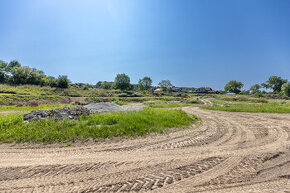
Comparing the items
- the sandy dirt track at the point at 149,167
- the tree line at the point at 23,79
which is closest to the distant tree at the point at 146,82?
the tree line at the point at 23,79

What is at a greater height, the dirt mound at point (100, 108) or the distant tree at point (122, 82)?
the distant tree at point (122, 82)

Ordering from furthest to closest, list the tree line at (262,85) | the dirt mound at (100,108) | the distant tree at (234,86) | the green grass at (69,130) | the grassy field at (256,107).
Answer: the distant tree at (234,86) < the tree line at (262,85) < the grassy field at (256,107) < the dirt mound at (100,108) < the green grass at (69,130)

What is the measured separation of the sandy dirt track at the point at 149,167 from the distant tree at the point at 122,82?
7671cm

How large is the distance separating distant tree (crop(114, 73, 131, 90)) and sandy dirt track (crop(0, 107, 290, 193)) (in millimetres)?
76715

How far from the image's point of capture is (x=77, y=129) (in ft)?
22.9

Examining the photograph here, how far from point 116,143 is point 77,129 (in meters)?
2.77

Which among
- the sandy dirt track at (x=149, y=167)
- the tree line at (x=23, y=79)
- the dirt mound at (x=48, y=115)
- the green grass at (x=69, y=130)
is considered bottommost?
the sandy dirt track at (x=149, y=167)

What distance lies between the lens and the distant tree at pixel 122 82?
80.9m

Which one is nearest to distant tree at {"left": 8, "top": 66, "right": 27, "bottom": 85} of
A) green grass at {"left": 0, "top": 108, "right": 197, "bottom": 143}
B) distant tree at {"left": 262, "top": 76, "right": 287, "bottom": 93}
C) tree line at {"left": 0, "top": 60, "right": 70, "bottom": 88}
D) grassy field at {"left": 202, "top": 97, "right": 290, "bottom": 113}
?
tree line at {"left": 0, "top": 60, "right": 70, "bottom": 88}

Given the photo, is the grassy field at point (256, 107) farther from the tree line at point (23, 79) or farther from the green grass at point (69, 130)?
the tree line at point (23, 79)

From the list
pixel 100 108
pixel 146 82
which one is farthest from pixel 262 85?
pixel 100 108

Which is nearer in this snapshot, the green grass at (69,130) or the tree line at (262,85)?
the green grass at (69,130)

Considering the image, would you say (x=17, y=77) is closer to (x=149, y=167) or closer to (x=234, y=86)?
(x=149, y=167)

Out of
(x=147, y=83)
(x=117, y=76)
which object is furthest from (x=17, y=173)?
(x=147, y=83)
